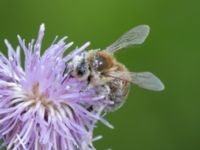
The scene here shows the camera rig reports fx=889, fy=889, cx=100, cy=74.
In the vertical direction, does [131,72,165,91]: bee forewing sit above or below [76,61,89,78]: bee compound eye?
below

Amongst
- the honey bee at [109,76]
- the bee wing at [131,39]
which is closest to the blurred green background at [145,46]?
the bee wing at [131,39]

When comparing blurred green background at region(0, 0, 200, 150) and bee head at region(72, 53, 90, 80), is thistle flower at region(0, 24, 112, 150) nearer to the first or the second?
bee head at region(72, 53, 90, 80)

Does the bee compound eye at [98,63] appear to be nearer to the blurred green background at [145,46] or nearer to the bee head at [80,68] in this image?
the bee head at [80,68]

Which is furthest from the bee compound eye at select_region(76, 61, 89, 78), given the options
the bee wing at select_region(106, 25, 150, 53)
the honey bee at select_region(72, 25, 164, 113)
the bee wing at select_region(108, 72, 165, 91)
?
the bee wing at select_region(106, 25, 150, 53)

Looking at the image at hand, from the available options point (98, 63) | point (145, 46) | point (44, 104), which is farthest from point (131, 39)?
point (145, 46)

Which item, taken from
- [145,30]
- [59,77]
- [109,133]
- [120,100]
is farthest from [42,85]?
[109,133]

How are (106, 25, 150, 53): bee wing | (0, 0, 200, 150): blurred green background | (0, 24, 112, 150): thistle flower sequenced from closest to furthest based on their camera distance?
(0, 24, 112, 150): thistle flower → (106, 25, 150, 53): bee wing → (0, 0, 200, 150): blurred green background

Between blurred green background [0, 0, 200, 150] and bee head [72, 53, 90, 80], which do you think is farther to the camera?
blurred green background [0, 0, 200, 150]

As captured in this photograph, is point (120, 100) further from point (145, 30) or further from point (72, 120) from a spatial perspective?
point (145, 30)
